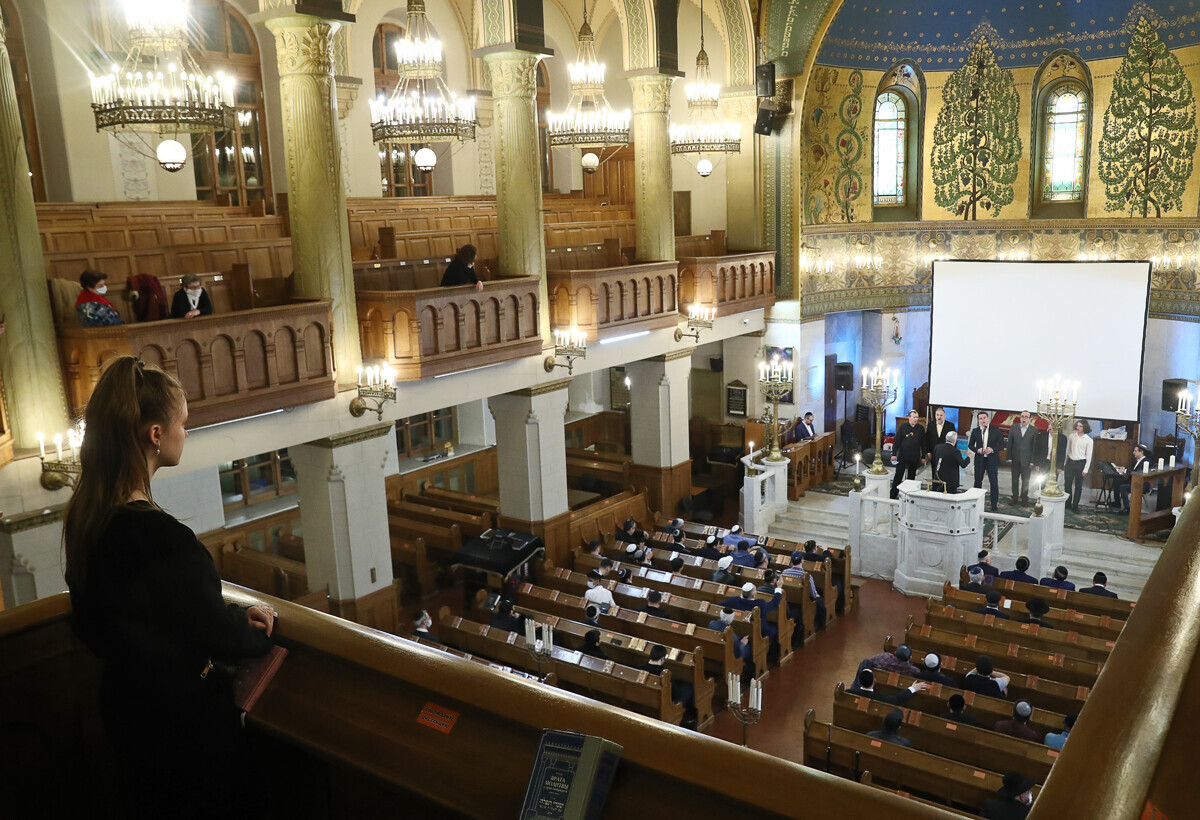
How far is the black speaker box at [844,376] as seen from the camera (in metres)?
21.1

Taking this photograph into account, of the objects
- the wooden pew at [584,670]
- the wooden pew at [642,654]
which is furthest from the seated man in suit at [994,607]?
the wooden pew at [584,670]

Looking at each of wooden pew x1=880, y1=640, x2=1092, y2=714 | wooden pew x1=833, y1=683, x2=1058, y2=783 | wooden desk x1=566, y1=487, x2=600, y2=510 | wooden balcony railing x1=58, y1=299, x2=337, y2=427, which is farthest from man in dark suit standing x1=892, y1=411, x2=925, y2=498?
wooden balcony railing x1=58, y1=299, x2=337, y2=427

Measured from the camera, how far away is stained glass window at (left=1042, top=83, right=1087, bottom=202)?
20.4 meters

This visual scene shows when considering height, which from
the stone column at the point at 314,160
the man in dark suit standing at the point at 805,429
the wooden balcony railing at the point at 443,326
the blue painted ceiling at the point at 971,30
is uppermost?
the blue painted ceiling at the point at 971,30

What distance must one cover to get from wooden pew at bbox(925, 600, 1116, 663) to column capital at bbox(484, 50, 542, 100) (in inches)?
353

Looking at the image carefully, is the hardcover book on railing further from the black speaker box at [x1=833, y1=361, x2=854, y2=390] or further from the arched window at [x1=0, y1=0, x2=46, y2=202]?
the black speaker box at [x1=833, y1=361, x2=854, y2=390]

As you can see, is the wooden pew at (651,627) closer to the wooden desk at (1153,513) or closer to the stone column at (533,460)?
the stone column at (533,460)

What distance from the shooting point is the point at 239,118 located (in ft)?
57.3

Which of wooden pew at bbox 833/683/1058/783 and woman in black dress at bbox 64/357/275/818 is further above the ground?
woman in black dress at bbox 64/357/275/818

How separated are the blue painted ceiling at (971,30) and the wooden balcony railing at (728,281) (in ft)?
16.0

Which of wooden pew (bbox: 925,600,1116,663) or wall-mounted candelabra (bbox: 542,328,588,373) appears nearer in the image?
wooden pew (bbox: 925,600,1116,663)

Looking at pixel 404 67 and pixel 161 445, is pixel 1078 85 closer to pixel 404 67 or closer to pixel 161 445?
pixel 404 67

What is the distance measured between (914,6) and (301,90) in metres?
15.2

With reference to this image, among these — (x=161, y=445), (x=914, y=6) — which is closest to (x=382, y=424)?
(x=161, y=445)
